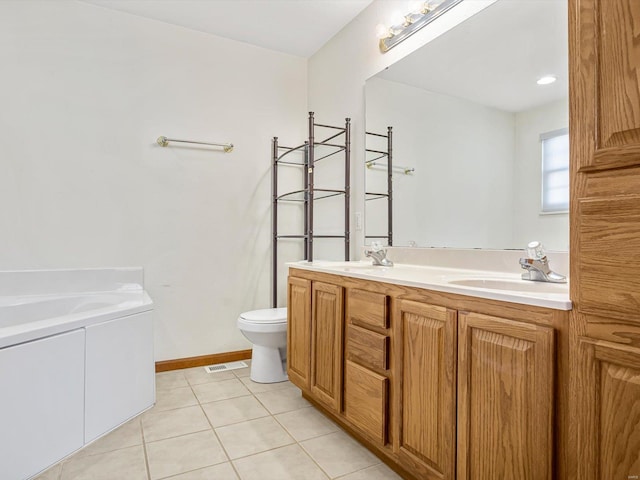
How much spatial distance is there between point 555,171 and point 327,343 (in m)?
1.27

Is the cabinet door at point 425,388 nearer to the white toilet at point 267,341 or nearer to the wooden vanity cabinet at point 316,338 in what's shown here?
the wooden vanity cabinet at point 316,338

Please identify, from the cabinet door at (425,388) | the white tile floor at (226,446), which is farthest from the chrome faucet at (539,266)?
the white tile floor at (226,446)

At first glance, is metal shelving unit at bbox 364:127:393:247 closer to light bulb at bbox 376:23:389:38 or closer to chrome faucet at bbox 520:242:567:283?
light bulb at bbox 376:23:389:38

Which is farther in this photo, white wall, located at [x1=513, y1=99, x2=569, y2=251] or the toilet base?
the toilet base

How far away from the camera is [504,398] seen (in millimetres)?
1062

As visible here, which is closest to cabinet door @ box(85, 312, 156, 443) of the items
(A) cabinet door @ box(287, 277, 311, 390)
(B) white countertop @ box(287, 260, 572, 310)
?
(A) cabinet door @ box(287, 277, 311, 390)

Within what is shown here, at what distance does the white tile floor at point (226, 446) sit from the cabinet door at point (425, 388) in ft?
1.04

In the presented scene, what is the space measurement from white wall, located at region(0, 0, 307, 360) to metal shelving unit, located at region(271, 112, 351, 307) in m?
0.10

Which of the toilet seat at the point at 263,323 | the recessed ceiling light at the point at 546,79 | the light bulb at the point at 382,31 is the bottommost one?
the toilet seat at the point at 263,323

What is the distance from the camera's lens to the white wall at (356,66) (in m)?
2.29

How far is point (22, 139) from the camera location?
239 cm

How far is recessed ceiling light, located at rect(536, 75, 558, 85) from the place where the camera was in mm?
1506

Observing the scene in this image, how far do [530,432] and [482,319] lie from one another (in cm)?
31

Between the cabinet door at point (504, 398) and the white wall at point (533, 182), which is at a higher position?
the white wall at point (533, 182)
